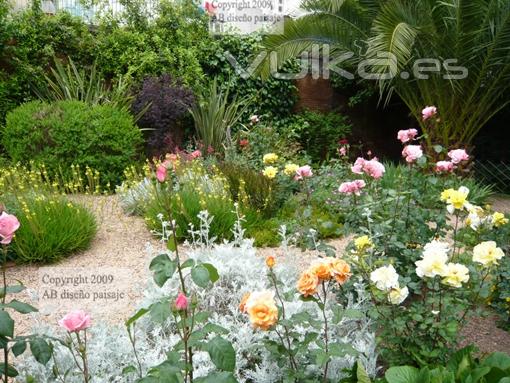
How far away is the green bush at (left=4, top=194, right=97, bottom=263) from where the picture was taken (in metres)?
4.04

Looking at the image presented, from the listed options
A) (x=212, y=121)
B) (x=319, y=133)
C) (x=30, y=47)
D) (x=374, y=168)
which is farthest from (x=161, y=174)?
(x=319, y=133)

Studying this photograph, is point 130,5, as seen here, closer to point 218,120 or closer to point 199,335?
point 218,120

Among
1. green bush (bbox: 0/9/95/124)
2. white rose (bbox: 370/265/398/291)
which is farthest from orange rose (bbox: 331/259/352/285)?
green bush (bbox: 0/9/95/124)

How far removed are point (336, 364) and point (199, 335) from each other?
2.91ft

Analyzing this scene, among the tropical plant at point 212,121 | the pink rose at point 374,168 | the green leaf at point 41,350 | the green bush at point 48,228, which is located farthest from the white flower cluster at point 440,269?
the tropical plant at point 212,121

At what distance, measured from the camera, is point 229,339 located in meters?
2.43

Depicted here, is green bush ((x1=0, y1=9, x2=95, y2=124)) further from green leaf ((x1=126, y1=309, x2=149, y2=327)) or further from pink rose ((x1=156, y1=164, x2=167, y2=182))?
pink rose ((x1=156, y1=164, x2=167, y2=182))

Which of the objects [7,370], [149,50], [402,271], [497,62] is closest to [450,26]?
[497,62]

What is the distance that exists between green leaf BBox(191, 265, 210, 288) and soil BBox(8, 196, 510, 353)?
0.88 m

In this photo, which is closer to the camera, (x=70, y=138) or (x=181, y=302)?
(x=181, y=302)

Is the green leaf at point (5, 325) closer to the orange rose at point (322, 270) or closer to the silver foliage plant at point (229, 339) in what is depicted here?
the silver foliage plant at point (229, 339)

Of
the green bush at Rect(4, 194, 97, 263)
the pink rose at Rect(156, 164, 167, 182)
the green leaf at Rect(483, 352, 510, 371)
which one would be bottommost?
the green bush at Rect(4, 194, 97, 263)

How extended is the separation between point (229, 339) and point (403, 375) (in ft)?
2.71

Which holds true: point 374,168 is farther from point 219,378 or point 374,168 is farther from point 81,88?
point 81,88
